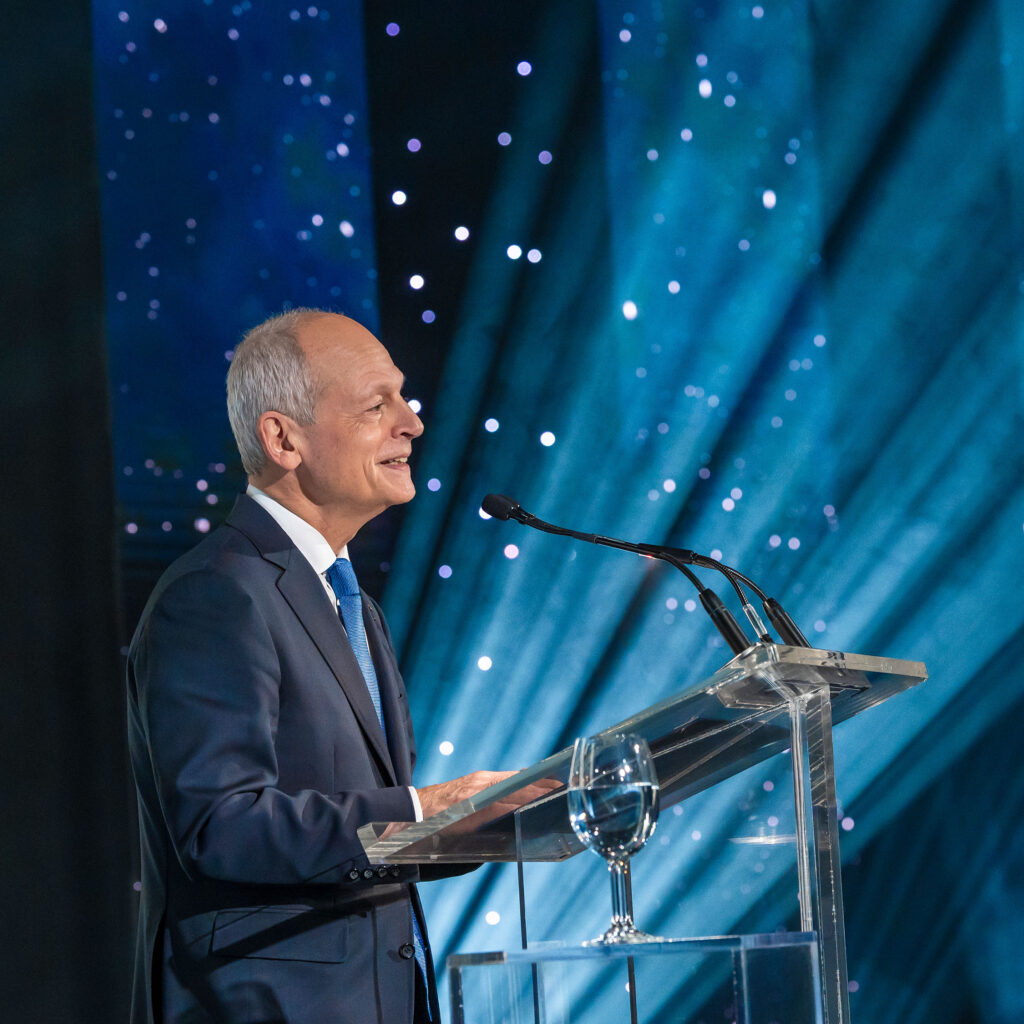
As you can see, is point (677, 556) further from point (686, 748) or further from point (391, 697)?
point (391, 697)

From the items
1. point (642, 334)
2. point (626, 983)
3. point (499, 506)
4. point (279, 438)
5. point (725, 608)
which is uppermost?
point (642, 334)

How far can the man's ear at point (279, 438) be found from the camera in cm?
207

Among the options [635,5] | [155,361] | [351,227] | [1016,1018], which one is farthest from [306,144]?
[1016,1018]

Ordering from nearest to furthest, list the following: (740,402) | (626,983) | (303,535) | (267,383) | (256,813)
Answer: (626,983) < (256,813) < (303,535) < (267,383) < (740,402)

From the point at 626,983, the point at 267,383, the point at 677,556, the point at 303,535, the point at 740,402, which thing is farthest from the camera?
the point at 740,402

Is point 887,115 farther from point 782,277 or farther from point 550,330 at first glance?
point 550,330

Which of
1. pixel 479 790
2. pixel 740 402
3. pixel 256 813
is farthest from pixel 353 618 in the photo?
pixel 740 402

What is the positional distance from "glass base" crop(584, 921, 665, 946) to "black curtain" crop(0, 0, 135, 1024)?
6.17 feet

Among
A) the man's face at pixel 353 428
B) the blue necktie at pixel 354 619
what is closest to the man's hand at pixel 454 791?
the blue necktie at pixel 354 619

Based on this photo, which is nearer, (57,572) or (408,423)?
(408,423)

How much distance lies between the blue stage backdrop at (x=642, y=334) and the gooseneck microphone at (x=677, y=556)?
131 cm

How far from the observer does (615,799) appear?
1210mm

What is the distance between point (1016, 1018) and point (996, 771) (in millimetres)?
513

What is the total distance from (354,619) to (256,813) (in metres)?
0.51
